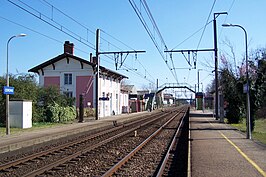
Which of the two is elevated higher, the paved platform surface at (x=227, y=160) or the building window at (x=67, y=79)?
the building window at (x=67, y=79)

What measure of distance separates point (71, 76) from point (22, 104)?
81.2 ft

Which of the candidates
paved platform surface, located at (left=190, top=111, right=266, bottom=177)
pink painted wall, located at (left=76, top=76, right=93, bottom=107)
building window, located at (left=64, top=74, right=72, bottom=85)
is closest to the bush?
pink painted wall, located at (left=76, top=76, right=93, bottom=107)

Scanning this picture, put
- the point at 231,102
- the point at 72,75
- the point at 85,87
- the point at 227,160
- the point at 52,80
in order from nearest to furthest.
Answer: the point at 227,160, the point at 231,102, the point at 85,87, the point at 72,75, the point at 52,80

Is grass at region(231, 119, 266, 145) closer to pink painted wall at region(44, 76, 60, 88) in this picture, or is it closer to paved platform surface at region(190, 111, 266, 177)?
paved platform surface at region(190, 111, 266, 177)

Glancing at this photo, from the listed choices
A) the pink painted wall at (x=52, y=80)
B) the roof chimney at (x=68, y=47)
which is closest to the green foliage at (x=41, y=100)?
the pink painted wall at (x=52, y=80)

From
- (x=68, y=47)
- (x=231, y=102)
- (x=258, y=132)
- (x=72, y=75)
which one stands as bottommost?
(x=258, y=132)

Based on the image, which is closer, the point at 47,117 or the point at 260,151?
the point at 260,151

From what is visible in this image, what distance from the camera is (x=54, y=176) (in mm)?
10477

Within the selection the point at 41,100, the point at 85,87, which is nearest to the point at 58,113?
the point at 41,100

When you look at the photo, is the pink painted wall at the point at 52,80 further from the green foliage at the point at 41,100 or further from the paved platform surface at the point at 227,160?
the paved platform surface at the point at 227,160

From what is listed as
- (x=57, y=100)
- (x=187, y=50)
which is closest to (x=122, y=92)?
(x=57, y=100)

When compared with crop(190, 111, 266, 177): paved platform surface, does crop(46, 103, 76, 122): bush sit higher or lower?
higher

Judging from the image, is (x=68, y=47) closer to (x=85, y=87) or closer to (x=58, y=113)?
(x=85, y=87)

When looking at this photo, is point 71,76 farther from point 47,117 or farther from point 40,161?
point 40,161
